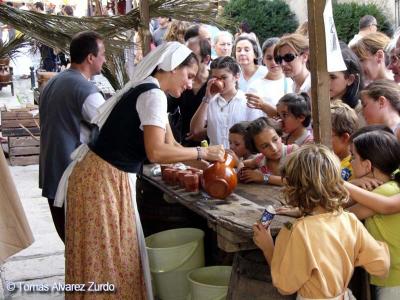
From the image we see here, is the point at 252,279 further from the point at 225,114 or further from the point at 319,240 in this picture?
the point at 225,114

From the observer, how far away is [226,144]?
13.9 ft

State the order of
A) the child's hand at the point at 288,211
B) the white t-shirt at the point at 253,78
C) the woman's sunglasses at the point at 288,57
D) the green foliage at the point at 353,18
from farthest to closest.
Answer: the green foliage at the point at 353,18 → the white t-shirt at the point at 253,78 → the woman's sunglasses at the point at 288,57 → the child's hand at the point at 288,211

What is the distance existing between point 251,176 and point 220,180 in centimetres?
45

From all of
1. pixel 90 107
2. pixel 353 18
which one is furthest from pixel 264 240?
pixel 353 18

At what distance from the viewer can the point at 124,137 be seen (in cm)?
291

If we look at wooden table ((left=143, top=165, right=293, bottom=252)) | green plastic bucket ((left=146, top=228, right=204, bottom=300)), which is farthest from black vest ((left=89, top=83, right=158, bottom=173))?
green plastic bucket ((left=146, top=228, right=204, bottom=300))

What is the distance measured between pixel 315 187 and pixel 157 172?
1.85m

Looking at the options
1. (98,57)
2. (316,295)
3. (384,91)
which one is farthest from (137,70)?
(316,295)

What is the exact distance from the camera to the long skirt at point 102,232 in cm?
301

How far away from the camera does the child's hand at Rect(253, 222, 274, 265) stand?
2.29 m

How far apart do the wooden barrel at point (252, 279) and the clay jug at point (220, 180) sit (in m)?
0.38

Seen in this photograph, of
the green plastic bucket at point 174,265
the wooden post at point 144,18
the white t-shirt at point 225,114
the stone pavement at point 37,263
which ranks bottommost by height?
the stone pavement at point 37,263

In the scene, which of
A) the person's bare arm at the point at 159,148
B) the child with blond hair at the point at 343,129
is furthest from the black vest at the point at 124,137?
the child with blond hair at the point at 343,129

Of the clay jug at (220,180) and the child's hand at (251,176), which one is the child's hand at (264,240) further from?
the child's hand at (251,176)
